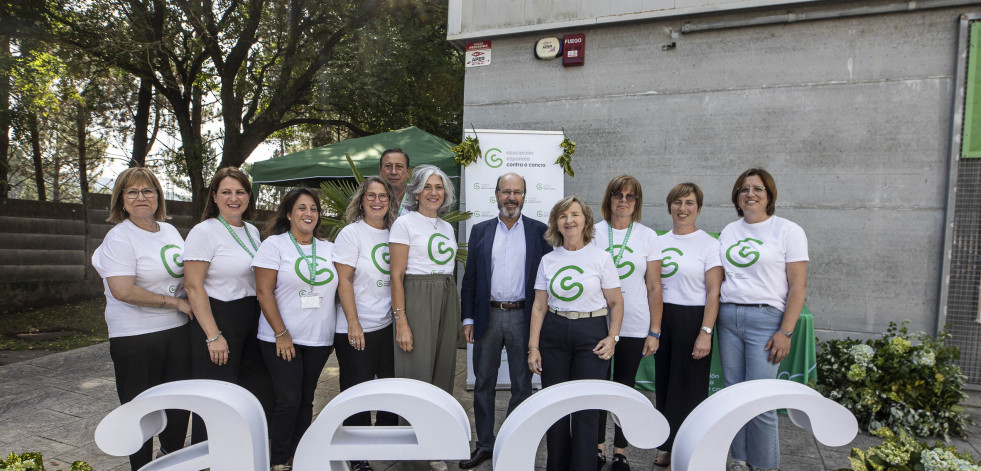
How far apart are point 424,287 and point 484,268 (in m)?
0.40

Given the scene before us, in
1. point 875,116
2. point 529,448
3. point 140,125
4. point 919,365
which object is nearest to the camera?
point 529,448

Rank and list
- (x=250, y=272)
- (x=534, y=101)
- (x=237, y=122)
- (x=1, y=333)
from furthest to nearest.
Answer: (x=237, y=122) → (x=1, y=333) → (x=534, y=101) → (x=250, y=272)

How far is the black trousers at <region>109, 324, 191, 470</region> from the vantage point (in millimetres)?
2414

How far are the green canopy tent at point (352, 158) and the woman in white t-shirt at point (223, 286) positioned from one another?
3.14m

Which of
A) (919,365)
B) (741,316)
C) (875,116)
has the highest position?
(875,116)

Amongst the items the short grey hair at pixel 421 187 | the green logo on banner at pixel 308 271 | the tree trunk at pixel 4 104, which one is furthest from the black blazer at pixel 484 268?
the tree trunk at pixel 4 104

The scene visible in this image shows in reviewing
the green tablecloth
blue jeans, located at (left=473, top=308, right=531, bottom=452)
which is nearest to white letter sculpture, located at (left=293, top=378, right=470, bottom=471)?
blue jeans, located at (left=473, top=308, right=531, bottom=452)

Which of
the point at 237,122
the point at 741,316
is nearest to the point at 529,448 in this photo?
the point at 741,316

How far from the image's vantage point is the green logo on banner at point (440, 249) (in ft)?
9.09

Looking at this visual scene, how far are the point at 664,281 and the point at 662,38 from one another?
2.95 m

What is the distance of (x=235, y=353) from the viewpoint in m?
2.64

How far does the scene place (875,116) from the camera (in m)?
4.25

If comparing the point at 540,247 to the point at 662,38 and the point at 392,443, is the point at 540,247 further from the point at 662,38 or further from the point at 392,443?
the point at 662,38

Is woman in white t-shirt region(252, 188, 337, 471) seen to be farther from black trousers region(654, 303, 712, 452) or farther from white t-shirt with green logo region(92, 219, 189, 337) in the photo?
black trousers region(654, 303, 712, 452)
